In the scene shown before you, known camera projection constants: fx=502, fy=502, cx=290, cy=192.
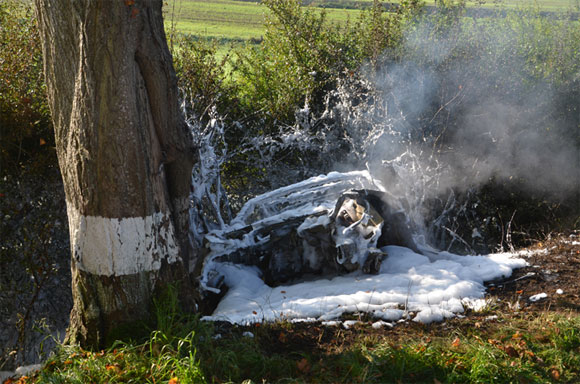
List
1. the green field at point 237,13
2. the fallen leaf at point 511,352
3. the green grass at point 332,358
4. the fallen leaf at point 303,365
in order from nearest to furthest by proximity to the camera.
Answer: the green grass at point 332,358 < the fallen leaf at point 303,365 < the fallen leaf at point 511,352 < the green field at point 237,13

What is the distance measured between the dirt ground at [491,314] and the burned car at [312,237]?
37.4 inches

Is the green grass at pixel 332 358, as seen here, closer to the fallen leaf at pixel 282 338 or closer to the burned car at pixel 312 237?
the fallen leaf at pixel 282 338

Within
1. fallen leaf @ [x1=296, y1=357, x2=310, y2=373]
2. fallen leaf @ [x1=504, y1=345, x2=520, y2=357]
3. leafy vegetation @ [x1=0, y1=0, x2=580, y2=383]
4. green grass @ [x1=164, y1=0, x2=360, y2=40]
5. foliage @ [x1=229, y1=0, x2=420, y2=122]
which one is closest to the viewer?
fallen leaf @ [x1=296, y1=357, x2=310, y2=373]

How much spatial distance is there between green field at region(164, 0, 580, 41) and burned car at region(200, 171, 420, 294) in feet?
10.3

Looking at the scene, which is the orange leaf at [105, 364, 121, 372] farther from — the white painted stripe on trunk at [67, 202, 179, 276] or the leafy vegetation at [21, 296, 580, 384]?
the white painted stripe on trunk at [67, 202, 179, 276]

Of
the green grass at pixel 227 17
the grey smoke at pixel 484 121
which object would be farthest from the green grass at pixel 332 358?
the green grass at pixel 227 17

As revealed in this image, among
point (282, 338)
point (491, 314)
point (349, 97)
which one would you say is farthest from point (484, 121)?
point (282, 338)

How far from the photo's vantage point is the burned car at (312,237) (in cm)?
470

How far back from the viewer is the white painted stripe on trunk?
3.34 metres

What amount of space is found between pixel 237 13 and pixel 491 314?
9950 millimetres

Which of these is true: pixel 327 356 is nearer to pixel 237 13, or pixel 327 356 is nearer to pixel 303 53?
pixel 303 53

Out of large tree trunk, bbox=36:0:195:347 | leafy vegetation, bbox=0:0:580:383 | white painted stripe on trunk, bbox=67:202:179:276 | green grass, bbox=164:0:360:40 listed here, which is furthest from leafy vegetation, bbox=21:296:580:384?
green grass, bbox=164:0:360:40

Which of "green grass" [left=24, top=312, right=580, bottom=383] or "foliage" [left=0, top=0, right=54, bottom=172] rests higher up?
"foliage" [left=0, top=0, right=54, bottom=172]

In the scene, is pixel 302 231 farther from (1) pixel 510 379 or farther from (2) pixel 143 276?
(1) pixel 510 379
